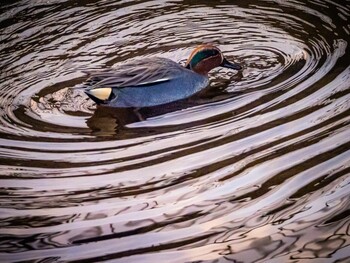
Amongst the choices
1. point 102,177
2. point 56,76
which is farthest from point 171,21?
point 102,177

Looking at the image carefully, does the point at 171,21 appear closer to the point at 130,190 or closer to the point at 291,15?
the point at 291,15

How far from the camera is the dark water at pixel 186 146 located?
3184 millimetres

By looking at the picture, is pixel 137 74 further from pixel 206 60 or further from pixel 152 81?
pixel 206 60

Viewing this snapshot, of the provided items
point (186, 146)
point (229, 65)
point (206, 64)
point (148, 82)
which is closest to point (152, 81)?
point (148, 82)

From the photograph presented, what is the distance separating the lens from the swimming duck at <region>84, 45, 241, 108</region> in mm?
5250

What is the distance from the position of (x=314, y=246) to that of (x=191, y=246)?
548mm

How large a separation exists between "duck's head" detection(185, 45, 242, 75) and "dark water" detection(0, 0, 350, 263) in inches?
4.6

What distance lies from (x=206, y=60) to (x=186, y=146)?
1.64 meters

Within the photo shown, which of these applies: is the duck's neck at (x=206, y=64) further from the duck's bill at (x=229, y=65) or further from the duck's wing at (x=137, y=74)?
the duck's wing at (x=137, y=74)

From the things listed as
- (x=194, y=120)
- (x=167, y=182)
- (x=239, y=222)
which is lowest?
(x=239, y=222)

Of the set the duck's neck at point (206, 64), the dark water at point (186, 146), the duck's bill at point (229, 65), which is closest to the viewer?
the dark water at point (186, 146)

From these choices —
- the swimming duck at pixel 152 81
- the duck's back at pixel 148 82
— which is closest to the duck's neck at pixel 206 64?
the swimming duck at pixel 152 81

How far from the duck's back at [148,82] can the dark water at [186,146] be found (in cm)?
15

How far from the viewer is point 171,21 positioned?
6.60m
